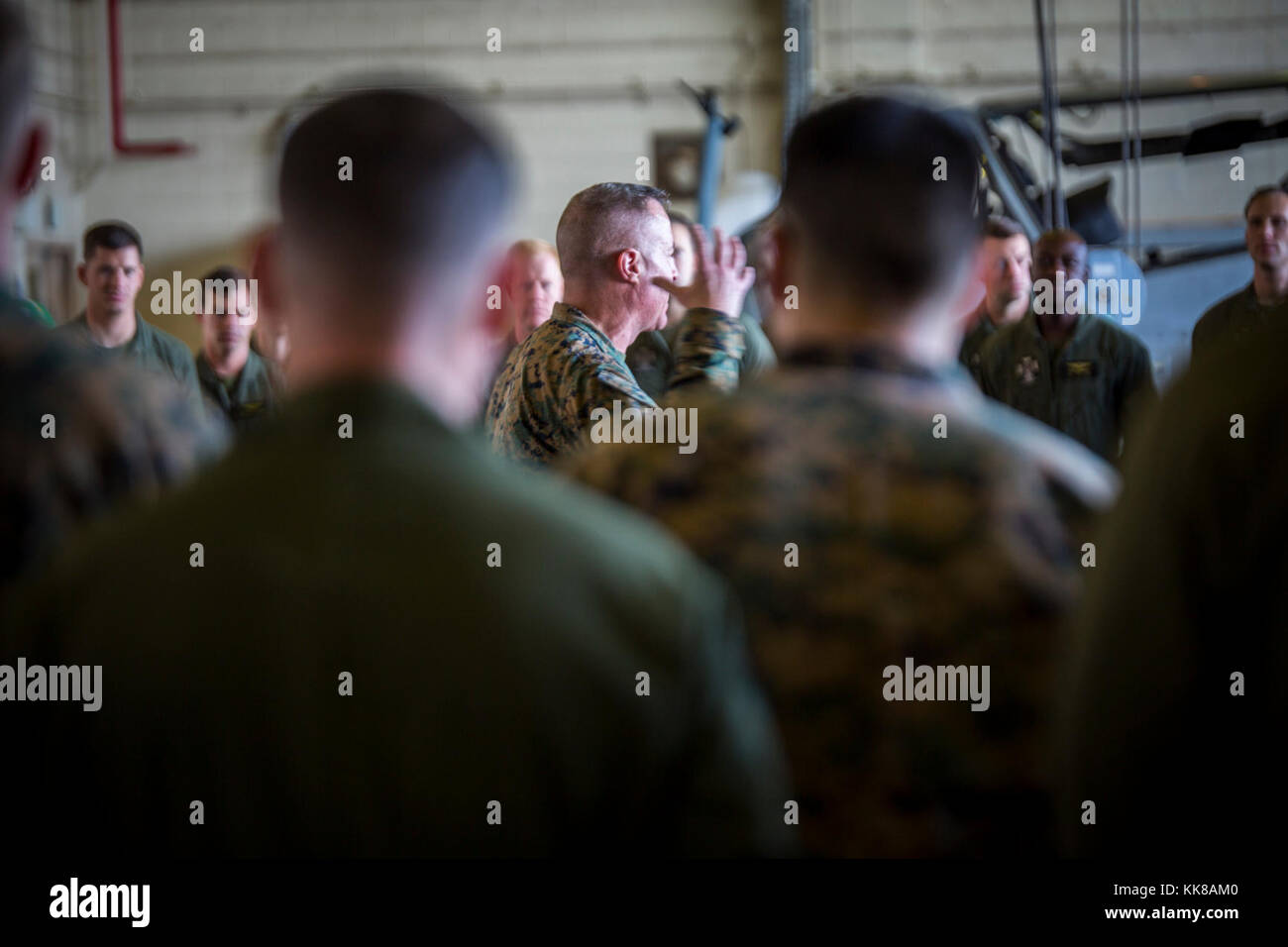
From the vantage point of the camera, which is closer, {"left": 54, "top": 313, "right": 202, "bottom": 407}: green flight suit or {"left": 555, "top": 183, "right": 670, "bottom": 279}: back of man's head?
{"left": 555, "top": 183, "right": 670, "bottom": 279}: back of man's head

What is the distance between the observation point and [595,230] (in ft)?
9.39

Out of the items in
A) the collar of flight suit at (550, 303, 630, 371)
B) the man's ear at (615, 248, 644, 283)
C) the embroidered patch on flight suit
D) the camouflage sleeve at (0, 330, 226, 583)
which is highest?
the man's ear at (615, 248, 644, 283)

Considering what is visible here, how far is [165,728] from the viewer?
3.27 feet

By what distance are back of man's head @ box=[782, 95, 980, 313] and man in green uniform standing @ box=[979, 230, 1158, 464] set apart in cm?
324

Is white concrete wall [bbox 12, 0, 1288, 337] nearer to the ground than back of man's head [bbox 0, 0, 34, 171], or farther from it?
farther from it

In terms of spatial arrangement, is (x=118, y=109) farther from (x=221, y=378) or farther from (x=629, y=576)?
(x=629, y=576)

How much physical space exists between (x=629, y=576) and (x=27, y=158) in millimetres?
988

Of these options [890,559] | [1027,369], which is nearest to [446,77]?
[1027,369]

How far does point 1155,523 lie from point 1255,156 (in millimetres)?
10074

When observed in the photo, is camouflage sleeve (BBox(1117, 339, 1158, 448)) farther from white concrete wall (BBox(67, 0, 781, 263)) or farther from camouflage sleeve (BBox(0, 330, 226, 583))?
white concrete wall (BBox(67, 0, 781, 263))

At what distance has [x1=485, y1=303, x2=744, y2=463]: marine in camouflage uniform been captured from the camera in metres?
2.26

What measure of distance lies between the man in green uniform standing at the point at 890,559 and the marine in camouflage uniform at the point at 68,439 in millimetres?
555

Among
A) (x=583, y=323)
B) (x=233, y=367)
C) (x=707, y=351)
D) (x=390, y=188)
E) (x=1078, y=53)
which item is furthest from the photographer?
(x=1078, y=53)

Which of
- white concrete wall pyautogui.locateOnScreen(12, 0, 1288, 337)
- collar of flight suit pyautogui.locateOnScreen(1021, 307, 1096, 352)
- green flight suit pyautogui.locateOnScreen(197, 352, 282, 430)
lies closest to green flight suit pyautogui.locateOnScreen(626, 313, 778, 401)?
collar of flight suit pyautogui.locateOnScreen(1021, 307, 1096, 352)
